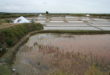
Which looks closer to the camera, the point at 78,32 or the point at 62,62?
the point at 62,62

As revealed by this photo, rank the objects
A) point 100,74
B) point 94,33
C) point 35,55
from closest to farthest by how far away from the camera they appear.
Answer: point 100,74, point 35,55, point 94,33

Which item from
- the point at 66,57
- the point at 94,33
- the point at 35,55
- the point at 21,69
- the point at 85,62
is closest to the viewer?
the point at 21,69

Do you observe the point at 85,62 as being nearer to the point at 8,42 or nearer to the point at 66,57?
the point at 66,57

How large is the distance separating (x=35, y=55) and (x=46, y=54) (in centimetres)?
38

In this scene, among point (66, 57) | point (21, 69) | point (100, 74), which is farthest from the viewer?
point (66, 57)

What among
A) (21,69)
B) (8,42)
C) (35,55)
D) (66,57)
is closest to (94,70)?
(66,57)

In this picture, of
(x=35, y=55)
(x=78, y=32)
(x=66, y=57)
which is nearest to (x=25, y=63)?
(x=35, y=55)

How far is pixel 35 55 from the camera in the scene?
5.39 meters

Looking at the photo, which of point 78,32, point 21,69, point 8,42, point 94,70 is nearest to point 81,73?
point 94,70

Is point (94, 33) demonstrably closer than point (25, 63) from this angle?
No

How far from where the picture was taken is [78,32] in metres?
10.9

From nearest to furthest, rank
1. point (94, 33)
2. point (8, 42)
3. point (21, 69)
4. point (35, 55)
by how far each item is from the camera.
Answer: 1. point (21, 69)
2. point (35, 55)
3. point (8, 42)
4. point (94, 33)

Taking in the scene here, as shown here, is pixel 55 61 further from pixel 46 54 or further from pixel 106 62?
pixel 106 62

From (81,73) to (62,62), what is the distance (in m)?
0.93
